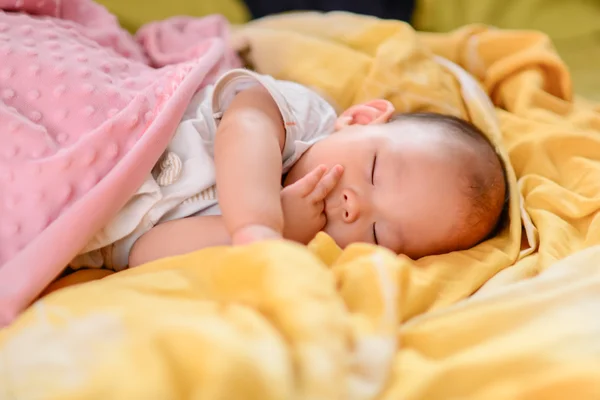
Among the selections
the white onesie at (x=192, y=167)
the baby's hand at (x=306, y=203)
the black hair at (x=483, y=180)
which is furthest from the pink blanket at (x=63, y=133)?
the black hair at (x=483, y=180)

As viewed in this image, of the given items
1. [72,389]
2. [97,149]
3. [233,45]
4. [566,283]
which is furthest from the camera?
[233,45]

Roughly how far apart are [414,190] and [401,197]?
0.07ft

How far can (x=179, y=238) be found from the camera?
0.82m

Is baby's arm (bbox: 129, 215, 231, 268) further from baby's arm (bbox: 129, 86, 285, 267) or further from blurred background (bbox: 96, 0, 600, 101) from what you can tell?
blurred background (bbox: 96, 0, 600, 101)

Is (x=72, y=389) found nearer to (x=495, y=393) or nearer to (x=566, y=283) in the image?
(x=495, y=393)

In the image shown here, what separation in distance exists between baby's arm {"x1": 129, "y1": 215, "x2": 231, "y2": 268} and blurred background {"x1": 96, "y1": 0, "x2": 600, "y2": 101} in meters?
0.69

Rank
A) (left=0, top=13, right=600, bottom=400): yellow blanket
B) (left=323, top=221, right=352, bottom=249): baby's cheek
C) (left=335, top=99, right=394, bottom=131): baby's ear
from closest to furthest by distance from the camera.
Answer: (left=0, top=13, right=600, bottom=400): yellow blanket
(left=323, top=221, right=352, bottom=249): baby's cheek
(left=335, top=99, right=394, bottom=131): baby's ear

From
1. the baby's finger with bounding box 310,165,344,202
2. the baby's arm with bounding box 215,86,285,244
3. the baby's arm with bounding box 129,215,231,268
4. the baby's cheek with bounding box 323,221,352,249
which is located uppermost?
the baby's arm with bounding box 215,86,285,244

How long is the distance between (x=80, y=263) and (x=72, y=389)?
1.29ft

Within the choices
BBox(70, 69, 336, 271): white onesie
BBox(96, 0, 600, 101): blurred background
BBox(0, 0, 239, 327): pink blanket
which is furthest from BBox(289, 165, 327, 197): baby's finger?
BBox(96, 0, 600, 101): blurred background

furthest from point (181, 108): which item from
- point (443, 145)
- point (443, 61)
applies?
point (443, 61)

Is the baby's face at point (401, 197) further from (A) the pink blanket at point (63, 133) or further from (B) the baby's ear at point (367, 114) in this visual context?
(A) the pink blanket at point (63, 133)

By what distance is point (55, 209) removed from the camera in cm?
77

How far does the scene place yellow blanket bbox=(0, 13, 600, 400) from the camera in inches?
19.2
